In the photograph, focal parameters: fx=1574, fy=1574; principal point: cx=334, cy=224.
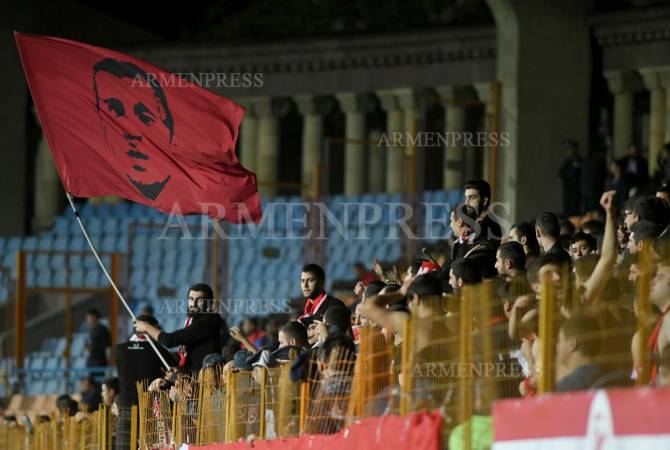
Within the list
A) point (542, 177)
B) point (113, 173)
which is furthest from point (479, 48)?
point (113, 173)

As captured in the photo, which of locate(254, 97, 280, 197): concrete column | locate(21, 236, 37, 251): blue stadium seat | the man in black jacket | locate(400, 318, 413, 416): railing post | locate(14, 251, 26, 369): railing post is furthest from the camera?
locate(254, 97, 280, 197): concrete column

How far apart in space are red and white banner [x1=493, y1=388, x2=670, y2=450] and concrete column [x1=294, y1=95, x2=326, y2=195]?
21178 mm

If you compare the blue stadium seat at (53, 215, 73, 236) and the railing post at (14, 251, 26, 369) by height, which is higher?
the blue stadium seat at (53, 215, 73, 236)

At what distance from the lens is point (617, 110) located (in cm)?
2402

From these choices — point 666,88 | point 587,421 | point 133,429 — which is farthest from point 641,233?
point 666,88

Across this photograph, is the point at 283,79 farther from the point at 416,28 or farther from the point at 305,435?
the point at 305,435

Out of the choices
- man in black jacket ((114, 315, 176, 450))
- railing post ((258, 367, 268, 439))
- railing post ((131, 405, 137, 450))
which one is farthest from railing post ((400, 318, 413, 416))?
man in black jacket ((114, 315, 176, 450))

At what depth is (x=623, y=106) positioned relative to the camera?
23.9 m

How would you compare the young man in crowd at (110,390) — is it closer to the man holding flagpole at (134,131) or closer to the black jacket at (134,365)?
the black jacket at (134,365)

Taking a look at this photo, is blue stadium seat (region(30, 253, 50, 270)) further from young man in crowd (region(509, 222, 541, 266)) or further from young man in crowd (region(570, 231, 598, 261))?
young man in crowd (region(570, 231, 598, 261))

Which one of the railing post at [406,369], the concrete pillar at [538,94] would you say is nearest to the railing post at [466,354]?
the railing post at [406,369]

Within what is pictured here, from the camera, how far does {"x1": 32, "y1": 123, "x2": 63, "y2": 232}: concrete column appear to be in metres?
28.8

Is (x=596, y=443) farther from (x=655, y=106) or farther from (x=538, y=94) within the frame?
(x=655, y=106)

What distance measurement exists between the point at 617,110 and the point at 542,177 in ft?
8.27
